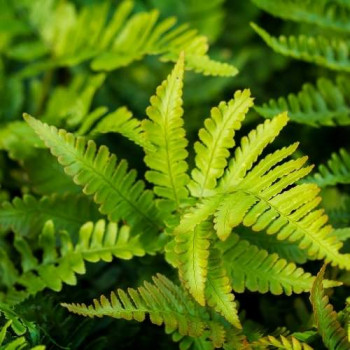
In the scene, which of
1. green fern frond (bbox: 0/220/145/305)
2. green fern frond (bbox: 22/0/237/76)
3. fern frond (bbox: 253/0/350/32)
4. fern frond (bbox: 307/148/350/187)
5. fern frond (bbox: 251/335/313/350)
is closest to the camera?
fern frond (bbox: 251/335/313/350)

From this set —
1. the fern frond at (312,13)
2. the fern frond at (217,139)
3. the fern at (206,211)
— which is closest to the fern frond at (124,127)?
the fern at (206,211)

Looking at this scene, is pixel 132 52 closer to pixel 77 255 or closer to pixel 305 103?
pixel 305 103

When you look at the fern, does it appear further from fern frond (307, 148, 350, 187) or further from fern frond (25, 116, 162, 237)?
fern frond (307, 148, 350, 187)

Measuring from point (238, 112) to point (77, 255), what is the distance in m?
0.51

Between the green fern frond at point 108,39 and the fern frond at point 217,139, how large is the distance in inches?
10.8

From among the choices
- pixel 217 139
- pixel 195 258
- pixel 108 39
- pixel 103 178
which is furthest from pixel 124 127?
pixel 108 39

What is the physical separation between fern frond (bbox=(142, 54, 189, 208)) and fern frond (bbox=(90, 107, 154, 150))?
0.02m

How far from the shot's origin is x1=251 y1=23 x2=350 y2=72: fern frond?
1.48 meters

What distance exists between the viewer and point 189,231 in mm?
1112

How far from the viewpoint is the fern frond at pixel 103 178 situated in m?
1.17

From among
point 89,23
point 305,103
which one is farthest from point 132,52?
point 305,103

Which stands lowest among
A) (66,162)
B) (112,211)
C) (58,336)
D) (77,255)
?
(58,336)

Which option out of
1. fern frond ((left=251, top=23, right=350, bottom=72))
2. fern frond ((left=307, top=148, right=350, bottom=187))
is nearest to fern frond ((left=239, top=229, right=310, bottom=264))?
fern frond ((left=307, top=148, right=350, bottom=187))

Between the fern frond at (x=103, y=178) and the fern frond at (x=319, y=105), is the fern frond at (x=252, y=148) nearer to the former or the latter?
the fern frond at (x=103, y=178)
